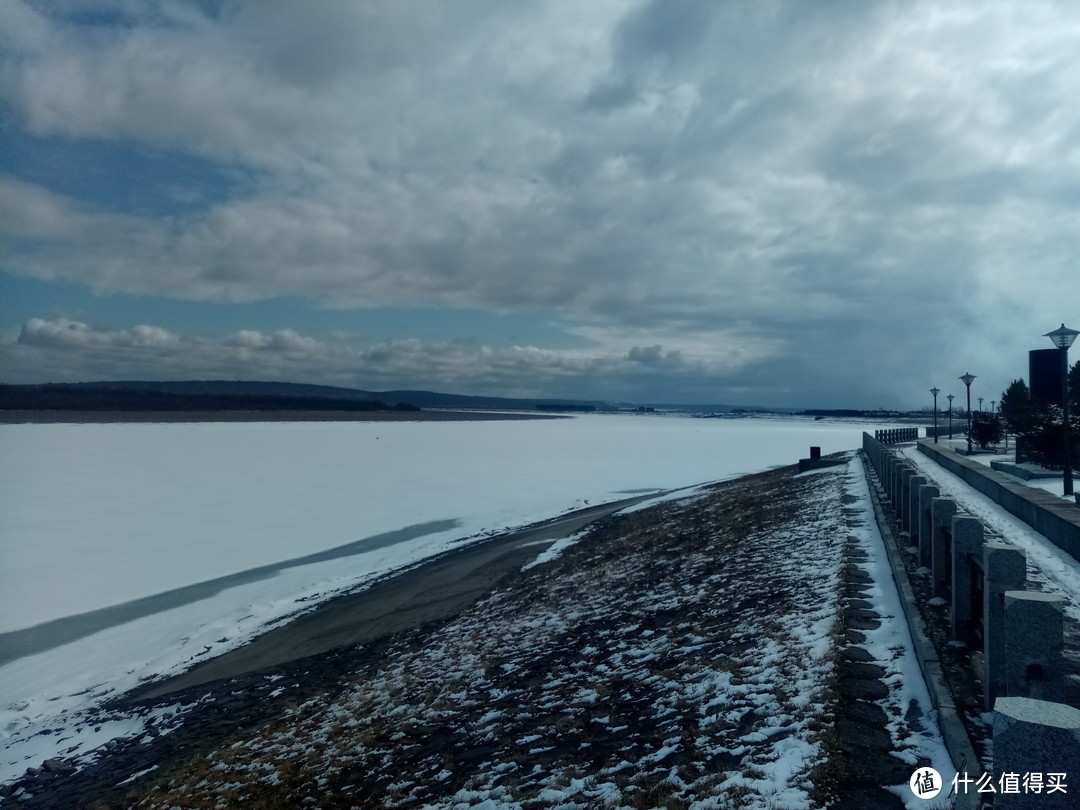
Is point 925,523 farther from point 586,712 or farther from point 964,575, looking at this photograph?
point 586,712

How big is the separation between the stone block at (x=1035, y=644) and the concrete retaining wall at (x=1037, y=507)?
21.0ft

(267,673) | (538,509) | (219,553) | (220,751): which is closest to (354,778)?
(220,751)

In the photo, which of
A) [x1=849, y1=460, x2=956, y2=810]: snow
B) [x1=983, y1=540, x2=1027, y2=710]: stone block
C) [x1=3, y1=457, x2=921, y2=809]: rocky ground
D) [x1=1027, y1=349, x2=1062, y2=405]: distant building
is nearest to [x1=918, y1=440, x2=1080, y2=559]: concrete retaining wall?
[x1=849, y1=460, x2=956, y2=810]: snow

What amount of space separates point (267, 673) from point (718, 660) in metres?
8.73

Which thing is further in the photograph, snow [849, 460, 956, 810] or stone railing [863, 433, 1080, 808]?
snow [849, 460, 956, 810]

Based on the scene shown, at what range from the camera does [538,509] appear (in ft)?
102

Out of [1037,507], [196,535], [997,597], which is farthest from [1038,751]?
[196,535]

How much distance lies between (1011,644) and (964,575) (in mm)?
1937

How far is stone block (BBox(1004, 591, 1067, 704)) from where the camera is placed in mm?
5047

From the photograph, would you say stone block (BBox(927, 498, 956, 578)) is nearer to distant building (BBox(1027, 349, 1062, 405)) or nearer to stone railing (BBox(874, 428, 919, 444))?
distant building (BBox(1027, 349, 1062, 405))

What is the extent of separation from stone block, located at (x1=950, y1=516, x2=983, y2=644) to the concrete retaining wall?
4.57 metres

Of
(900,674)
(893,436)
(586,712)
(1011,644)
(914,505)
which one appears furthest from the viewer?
(893,436)

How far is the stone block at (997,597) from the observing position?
18.1ft

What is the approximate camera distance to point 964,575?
6.99 m
